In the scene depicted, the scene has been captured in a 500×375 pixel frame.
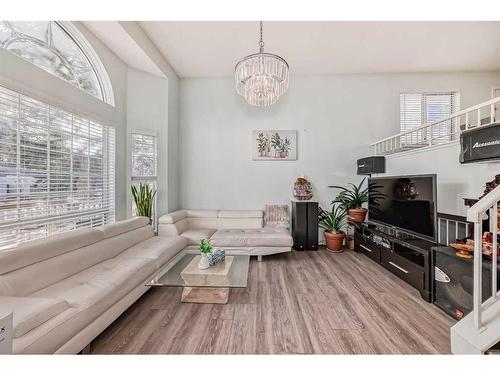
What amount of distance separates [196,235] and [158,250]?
95 cm

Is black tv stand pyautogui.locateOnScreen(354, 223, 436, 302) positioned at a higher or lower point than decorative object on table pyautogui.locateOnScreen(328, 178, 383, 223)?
lower

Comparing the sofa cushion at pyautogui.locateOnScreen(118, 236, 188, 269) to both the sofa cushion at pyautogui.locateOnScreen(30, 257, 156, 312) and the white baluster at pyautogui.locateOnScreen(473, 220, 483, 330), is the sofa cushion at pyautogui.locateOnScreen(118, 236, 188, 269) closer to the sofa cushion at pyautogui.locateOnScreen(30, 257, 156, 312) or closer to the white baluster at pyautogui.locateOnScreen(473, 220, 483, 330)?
the sofa cushion at pyautogui.locateOnScreen(30, 257, 156, 312)

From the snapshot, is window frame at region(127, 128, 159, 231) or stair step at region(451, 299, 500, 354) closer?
stair step at region(451, 299, 500, 354)

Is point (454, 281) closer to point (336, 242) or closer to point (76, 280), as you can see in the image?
point (336, 242)

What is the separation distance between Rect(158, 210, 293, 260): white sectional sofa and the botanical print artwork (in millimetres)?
1173

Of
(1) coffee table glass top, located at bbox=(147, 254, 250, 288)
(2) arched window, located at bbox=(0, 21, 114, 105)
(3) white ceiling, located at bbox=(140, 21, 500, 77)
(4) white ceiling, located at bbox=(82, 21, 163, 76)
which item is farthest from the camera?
(3) white ceiling, located at bbox=(140, 21, 500, 77)

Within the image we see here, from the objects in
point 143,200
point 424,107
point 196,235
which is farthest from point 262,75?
point 424,107

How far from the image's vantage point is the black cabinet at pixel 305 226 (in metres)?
3.91

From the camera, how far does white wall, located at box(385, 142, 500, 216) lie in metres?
2.25

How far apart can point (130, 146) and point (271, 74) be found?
9.13 feet

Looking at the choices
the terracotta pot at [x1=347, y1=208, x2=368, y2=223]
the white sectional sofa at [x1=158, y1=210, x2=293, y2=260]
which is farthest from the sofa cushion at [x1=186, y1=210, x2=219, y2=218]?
the terracotta pot at [x1=347, y1=208, x2=368, y2=223]

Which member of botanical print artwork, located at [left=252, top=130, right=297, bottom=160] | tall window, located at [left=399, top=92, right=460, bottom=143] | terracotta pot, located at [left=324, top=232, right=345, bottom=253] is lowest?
terracotta pot, located at [left=324, top=232, right=345, bottom=253]

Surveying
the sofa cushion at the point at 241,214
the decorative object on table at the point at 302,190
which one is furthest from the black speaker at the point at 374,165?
the sofa cushion at the point at 241,214

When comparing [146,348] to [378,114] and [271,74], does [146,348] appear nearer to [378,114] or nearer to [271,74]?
[271,74]
